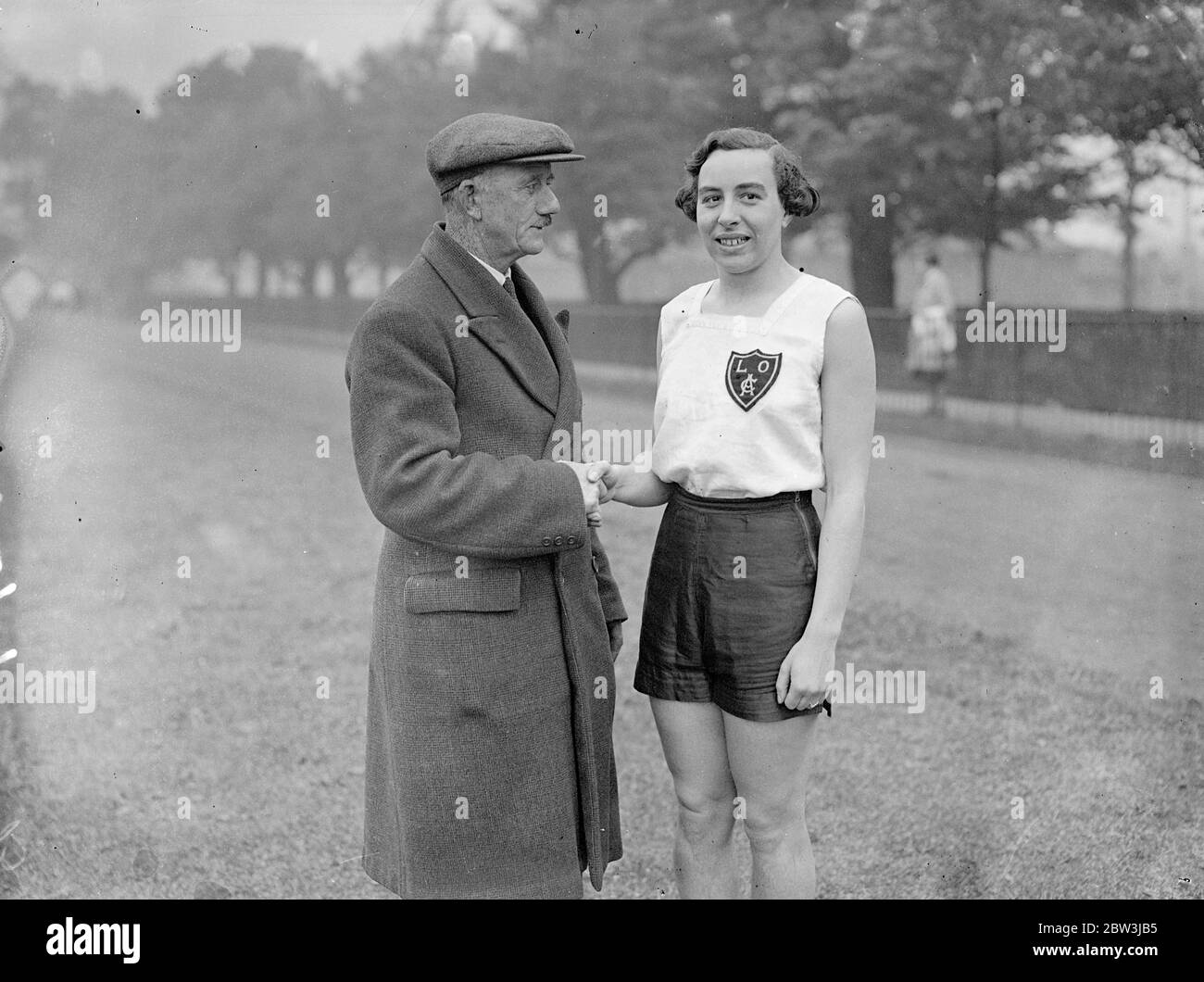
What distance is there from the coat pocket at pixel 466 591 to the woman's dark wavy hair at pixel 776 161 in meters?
0.83

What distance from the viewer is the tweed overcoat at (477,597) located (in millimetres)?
2475

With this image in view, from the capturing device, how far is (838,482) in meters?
2.58

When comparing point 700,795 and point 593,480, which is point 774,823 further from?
point 593,480

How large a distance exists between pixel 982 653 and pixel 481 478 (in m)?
4.26

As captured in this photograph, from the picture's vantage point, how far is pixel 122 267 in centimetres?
650

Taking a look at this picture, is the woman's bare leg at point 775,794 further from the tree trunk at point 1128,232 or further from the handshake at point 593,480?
the tree trunk at point 1128,232

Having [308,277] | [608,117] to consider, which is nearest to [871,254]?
[608,117]

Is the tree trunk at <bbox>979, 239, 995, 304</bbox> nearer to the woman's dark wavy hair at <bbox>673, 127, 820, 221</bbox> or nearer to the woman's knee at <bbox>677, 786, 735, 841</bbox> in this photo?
the woman's dark wavy hair at <bbox>673, 127, 820, 221</bbox>

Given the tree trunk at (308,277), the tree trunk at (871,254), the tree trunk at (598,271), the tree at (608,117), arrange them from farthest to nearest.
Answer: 1. the tree trunk at (871,254)
2. the tree trunk at (598,271)
3. the tree at (608,117)
4. the tree trunk at (308,277)

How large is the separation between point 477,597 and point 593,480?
0.32 meters

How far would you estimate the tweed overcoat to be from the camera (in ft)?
8.12

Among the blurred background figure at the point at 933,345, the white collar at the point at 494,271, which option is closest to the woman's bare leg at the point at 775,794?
the white collar at the point at 494,271


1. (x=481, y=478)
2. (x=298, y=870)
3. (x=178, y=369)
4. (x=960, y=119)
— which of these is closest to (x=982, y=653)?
(x=298, y=870)

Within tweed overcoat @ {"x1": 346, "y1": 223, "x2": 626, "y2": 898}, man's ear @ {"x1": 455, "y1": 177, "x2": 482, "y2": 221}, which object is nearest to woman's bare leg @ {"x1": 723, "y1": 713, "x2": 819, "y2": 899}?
tweed overcoat @ {"x1": 346, "y1": 223, "x2": 626, "y2": 898}
